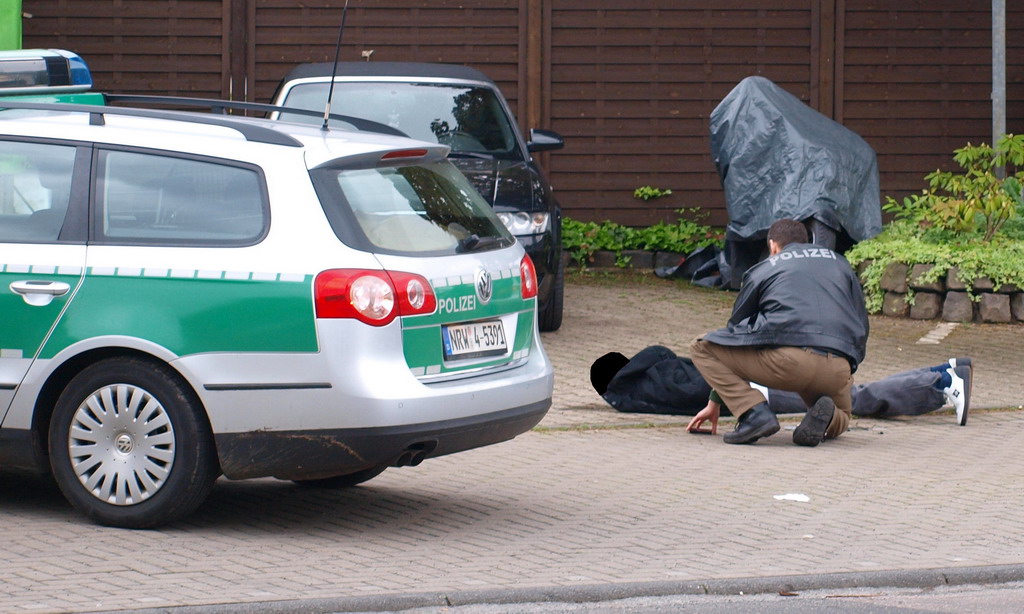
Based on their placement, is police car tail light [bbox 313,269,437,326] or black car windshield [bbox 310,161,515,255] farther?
black car windshield [bbox 310,161,515,255]

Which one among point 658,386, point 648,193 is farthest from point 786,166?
point 658,386

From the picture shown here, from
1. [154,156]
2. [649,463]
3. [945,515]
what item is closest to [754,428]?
[649,463]

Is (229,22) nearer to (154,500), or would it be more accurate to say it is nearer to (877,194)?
(877,194)

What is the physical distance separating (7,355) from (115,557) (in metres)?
0.93

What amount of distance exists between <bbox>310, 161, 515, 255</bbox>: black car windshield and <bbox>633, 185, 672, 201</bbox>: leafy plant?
8664 millimetres

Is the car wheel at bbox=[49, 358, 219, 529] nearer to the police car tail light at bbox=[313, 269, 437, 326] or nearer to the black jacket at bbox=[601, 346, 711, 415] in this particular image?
the police car tail light at bbox=[313, 269, 437, 326]

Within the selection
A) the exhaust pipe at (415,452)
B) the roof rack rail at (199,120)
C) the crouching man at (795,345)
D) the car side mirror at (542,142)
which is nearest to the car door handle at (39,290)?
the roof rack rail at (199,120)

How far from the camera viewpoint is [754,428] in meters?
7.80

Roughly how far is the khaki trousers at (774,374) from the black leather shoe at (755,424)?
35 mm

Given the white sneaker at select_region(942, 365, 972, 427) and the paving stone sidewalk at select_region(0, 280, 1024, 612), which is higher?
the white sneaker at select_region(942, 365, 972, 427)

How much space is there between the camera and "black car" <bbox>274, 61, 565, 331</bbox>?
34.9 feet

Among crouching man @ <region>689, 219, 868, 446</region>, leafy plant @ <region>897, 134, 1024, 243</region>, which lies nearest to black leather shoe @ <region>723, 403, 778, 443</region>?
crouching man @ <region>689, 219, 868, 446</region>

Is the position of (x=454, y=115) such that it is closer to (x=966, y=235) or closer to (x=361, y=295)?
(x=966, y=235)

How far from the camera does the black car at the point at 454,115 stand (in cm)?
1063
